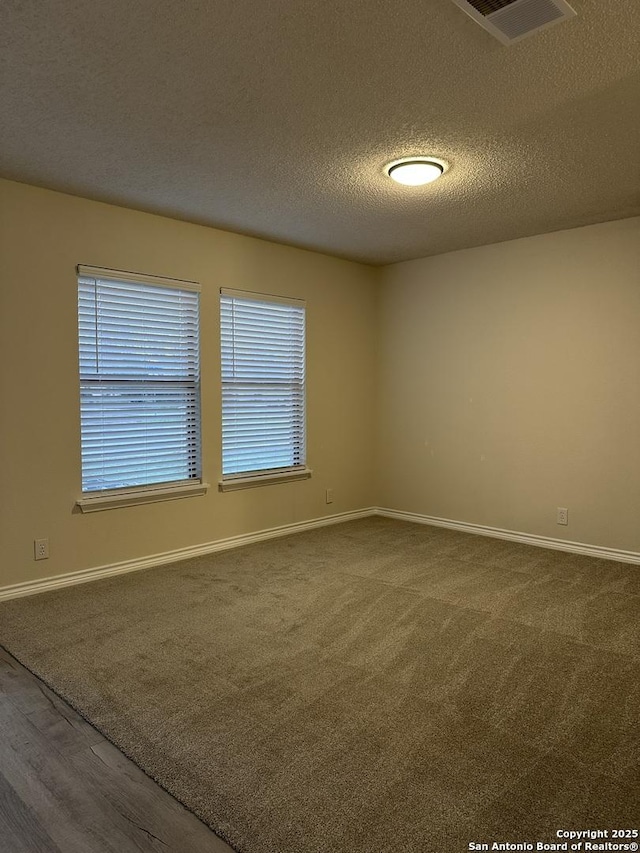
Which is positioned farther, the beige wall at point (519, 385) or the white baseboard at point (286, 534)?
the beige wall at point (519, 385)

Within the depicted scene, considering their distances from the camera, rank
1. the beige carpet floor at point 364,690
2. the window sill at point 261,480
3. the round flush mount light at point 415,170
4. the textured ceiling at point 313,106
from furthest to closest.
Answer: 1. the window sill at point 261,480
2. the round flush mount light at point 415,170
3. the textured ceiling at point 313,106
4. the beige carpet floor at point 364,690

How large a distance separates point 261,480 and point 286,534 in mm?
576

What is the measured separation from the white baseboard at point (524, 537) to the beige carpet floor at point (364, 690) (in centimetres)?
19

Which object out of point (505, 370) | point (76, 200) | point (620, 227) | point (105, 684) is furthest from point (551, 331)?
point (105, 684)

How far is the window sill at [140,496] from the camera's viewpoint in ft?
12.7

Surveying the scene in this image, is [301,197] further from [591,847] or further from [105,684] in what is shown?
[591,847]

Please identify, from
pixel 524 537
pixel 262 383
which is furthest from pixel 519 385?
pixel 262 383

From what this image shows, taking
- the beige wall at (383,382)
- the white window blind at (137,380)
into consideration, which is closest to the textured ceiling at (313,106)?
the beige wall at (383,382)

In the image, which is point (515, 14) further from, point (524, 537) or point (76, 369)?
point (524, 537)

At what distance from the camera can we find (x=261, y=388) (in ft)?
16.1

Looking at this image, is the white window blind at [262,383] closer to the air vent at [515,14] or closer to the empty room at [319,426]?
the empty room at [319,426]

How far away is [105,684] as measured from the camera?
8.18 feet

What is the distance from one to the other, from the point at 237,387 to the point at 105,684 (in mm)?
2665

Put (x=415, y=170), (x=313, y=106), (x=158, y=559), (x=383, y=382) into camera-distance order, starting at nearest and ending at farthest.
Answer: (x=313, y=106) → (x=415, y=170) → (x=158, y=559) → (x=383, y=382)
